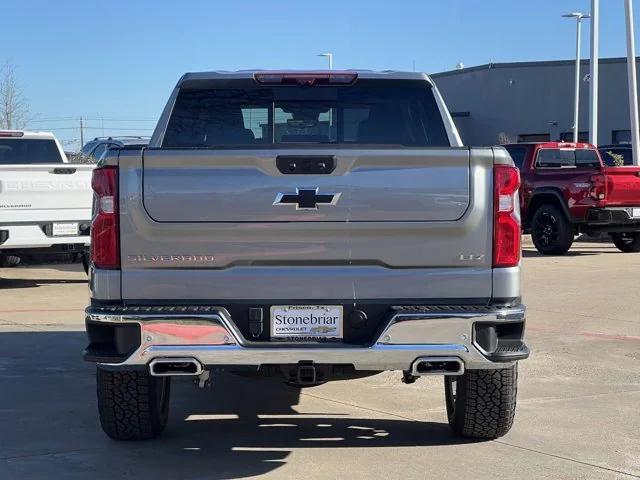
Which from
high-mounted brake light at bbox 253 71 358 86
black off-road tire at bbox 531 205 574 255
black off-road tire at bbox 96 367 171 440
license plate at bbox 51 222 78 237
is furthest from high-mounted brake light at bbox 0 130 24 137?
black off-road tire at bbox 96 367 171 440

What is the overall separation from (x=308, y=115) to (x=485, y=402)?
1.99m

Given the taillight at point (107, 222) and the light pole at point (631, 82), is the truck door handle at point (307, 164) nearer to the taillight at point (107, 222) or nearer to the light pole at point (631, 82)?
the taillight at point (107, 222)

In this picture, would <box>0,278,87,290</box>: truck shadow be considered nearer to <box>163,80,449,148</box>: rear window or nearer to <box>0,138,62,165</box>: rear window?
<box>0,138,62,165</box>: rear window

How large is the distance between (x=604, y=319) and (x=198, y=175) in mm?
6903

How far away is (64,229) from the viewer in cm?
1312

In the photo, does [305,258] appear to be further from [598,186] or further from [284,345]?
[598,186]

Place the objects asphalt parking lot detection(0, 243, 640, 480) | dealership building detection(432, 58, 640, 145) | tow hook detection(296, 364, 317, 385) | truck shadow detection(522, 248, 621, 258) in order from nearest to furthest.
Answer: tow hook detection(296, 364, 317, 385) → asphalt parking lot detection(0, 243, 640, 480) → truck shadow detection(522, 248, 621, 258) → dealership building detection(432, 58, 640, 145)

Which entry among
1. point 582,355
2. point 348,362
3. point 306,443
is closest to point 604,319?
point 582,355

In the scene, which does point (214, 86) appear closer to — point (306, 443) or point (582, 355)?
point (306, 443)

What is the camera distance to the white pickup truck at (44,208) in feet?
42.0

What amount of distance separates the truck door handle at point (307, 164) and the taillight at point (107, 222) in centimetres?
81

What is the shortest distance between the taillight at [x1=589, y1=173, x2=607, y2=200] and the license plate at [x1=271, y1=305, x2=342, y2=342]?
13.7 meters

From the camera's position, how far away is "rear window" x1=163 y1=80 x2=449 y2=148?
6484 mm

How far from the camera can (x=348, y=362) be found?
522cm
